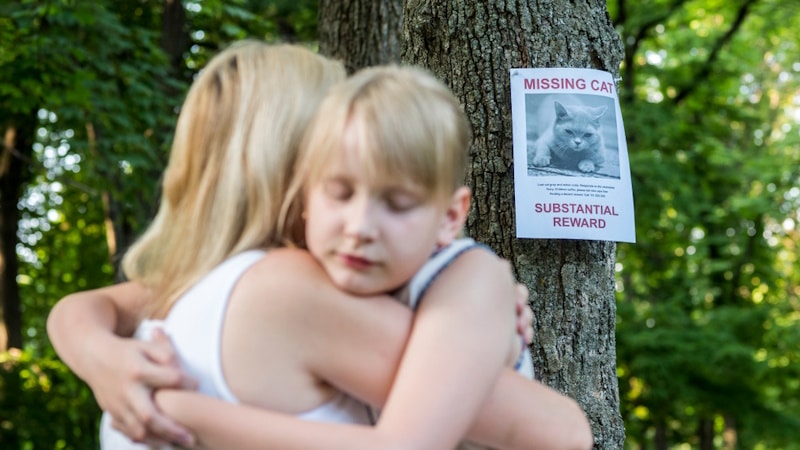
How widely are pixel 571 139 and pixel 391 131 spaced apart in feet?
4.85

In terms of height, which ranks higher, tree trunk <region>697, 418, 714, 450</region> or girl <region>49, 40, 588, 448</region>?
girl <region>49, 40, 588, 448</region>

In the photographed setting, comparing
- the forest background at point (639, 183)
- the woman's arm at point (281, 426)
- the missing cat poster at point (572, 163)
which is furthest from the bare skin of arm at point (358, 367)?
the forest background at point (639, 183)

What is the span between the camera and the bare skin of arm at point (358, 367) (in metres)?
1.34

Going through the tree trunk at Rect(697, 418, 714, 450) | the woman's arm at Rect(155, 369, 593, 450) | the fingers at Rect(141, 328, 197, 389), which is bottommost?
the tree trunk at Rect(697, 418, 714, 450)

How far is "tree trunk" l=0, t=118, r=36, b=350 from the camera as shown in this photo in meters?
10.7

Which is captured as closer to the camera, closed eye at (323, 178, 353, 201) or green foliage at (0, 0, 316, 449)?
closed eye at (323, 178, 353, 201)

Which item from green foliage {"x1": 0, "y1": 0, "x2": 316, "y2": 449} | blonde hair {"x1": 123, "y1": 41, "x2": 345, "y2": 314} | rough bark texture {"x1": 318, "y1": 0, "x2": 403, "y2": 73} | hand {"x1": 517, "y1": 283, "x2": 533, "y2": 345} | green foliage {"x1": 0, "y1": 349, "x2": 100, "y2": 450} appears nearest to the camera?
blonde hair {"x1": 123, "y1": 41, "x2": 345, "y2": 314}

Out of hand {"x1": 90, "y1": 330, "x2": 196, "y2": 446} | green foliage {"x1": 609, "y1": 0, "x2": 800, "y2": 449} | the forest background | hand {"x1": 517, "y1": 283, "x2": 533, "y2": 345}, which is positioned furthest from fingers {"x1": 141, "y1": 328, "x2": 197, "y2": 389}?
green foliage {"x1": 609, "y1": 0, "x2": 800, "y2": 449}

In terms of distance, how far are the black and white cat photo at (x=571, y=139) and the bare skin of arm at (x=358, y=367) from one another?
1.37m

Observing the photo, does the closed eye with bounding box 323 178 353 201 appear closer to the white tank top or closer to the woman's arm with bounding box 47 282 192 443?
the white tank top

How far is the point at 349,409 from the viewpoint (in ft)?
4.84

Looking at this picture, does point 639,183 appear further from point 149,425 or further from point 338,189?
point 149,425

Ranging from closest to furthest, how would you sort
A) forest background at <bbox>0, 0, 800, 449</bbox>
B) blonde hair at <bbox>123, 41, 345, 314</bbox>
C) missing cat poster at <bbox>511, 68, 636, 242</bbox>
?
blonde hair at <bbox>123, 41, 345, 314</bbox>
missing cat poster at <bbox>511, 68, 636, 242</bbox>
forest background at <bbox>0, 0, 800, 449</bbox>

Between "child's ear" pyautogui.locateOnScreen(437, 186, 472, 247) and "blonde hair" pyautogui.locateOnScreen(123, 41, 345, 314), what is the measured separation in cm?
25
